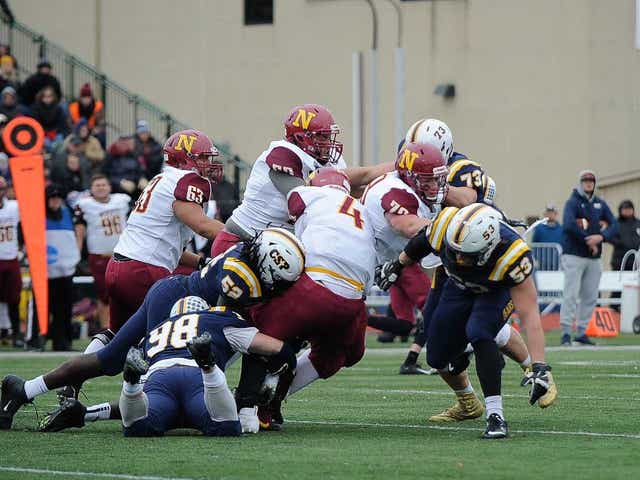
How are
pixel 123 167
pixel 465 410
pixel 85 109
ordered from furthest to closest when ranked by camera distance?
pixel 85 109 < pixel 123 167 < pixel 465 410

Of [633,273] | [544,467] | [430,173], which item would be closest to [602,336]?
[633,273]

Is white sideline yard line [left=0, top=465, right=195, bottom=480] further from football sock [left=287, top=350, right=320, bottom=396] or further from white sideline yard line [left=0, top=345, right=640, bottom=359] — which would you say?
white sideline yard line [left=0, top=345, right=640, bottom=359]

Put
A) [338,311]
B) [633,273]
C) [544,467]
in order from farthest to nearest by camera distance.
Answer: [633,273], [338,311], [544,467]

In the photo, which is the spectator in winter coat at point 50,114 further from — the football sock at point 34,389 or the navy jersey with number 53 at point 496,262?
the navy jersey with number 53 at point 496,262

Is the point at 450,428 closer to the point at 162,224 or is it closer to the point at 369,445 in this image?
the point at 369,445

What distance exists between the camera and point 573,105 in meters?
26.0

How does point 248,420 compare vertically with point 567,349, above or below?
above

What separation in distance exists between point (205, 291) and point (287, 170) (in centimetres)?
130

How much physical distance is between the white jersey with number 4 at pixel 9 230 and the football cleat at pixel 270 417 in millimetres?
8872

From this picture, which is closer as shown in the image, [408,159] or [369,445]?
[369,445]

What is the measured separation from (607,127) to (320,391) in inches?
641

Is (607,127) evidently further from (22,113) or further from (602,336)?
(22,113)

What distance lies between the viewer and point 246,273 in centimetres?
771

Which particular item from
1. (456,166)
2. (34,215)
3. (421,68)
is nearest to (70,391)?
(456,166)
